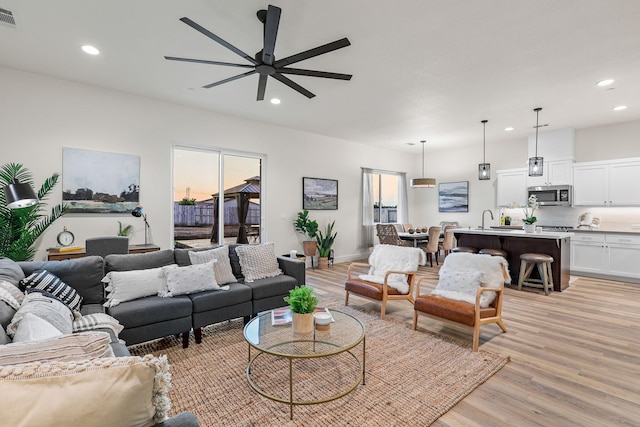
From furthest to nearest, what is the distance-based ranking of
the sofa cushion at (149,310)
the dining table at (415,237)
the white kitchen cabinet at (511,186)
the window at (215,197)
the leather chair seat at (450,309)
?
the white kitchen cabinet at (511,186) → the dining table at (415,237) → the window at (215,197) → the leather chair seat at (450,309) → the sofa cushion at (149,310)

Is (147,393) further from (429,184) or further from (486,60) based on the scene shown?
(429,184)

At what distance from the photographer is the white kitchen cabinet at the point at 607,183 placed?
5.73 m

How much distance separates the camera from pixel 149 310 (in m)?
2.80

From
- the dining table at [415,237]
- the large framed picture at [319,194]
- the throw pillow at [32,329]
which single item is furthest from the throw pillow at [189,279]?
the dining table at [415,237]

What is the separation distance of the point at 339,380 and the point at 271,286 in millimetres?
1478

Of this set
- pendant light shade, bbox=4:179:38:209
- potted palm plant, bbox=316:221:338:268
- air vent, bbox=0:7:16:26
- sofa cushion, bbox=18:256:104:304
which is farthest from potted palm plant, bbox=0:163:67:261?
potted palm plant, bbox=316:221:338:268

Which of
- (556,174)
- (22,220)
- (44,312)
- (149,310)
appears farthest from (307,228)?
(556,174)

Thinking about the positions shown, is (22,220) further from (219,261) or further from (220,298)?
(220,298)

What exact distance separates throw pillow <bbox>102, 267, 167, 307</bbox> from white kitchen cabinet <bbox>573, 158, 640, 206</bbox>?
7853 mm

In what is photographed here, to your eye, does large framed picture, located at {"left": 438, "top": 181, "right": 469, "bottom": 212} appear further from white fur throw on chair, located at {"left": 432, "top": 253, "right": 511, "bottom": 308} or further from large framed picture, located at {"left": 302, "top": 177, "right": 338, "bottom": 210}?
white fur throw on chair, located at {"left": 432, "top": 253, "right": 511, "bottom": 308}

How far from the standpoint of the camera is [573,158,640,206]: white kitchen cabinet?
18.8ft

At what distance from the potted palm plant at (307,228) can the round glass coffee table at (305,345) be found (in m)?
3.98

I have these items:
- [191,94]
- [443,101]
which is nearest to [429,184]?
[443,101]

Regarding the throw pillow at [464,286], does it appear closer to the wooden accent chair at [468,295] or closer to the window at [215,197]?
the wooden accent chair at [468,295]
